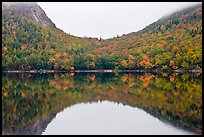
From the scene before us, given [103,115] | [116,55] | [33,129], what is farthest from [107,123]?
[116,55]

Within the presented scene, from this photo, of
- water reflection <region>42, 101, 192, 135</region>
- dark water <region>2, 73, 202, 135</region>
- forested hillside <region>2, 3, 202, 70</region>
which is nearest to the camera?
water reflection <region>42, 101, 192, 135</region>

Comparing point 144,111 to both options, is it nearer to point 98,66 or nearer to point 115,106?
point 115,106

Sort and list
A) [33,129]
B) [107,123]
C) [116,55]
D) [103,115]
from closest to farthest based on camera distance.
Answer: [33,129]
[107,123]
[103,115]
[116,55]

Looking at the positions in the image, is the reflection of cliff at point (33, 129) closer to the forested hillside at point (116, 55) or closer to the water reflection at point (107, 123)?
the water reflection at point (107, 123)

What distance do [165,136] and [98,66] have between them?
132 meters

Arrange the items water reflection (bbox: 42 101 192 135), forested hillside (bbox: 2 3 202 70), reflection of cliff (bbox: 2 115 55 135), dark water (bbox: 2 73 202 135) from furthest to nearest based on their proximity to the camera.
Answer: forested hillside (bbox: 2 3 202 70)
dark water (bbox: 2 73 202 135)
water reflection (bbox: 42 101 192 135)
reflection of cliff (bbox: 2 115 55 135)

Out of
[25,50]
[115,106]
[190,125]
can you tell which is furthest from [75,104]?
[25,50]

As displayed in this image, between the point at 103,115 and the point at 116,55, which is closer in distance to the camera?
the point at 103,115

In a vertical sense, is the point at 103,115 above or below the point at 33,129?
below

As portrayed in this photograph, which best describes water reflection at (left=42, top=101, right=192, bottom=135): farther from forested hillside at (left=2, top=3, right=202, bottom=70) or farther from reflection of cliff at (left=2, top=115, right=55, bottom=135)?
forested hillside at (left=2, top=3, right=202, bottom=70)

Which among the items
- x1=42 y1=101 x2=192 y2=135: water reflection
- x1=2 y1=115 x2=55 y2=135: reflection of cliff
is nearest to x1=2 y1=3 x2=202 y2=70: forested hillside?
x1=42 y1=101 x2=192 y2=135: water reflection

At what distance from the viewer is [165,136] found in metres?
20.8

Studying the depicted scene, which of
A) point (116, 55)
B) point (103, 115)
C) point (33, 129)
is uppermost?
point (116, 55)

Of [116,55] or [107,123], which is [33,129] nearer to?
[107,123]
